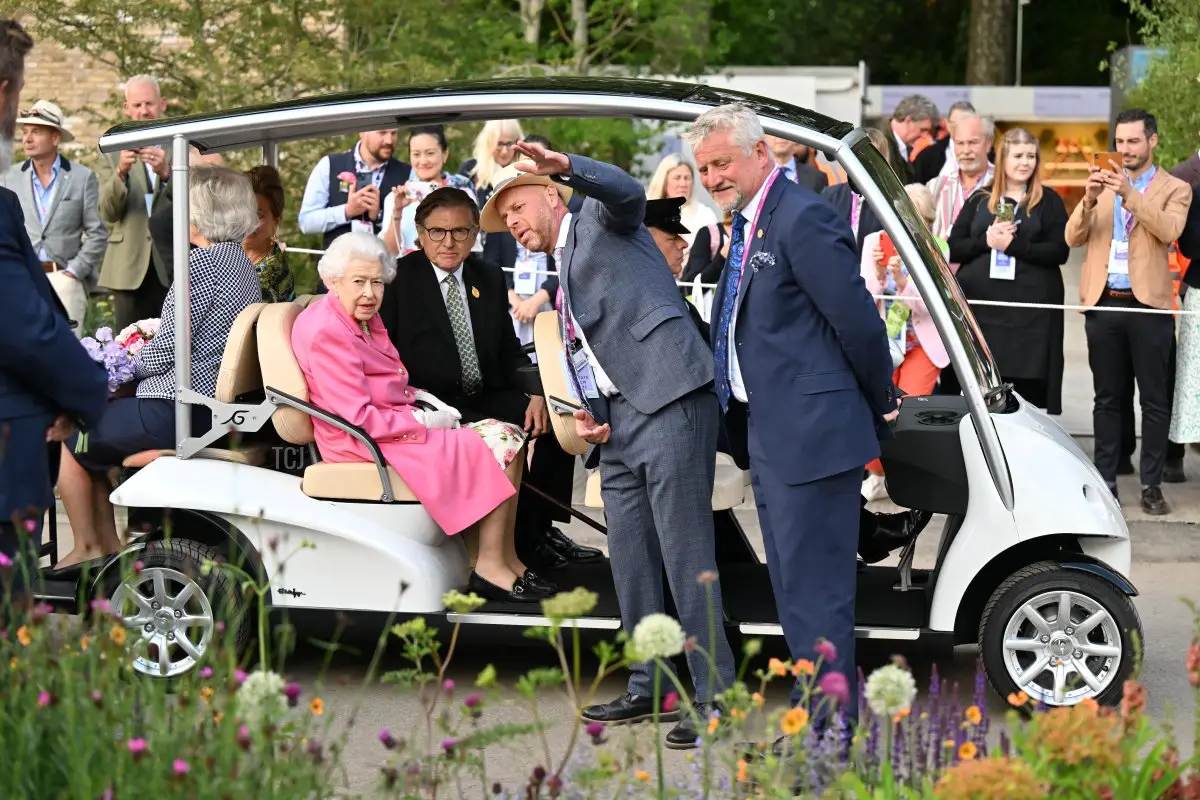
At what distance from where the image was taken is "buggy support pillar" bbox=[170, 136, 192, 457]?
6.40m

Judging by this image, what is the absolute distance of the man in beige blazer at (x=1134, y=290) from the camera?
9695 mm

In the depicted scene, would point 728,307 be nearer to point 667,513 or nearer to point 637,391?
point 637,391

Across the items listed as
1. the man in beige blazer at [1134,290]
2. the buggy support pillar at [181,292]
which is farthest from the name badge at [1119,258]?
the buggy support pillar at [181,292]

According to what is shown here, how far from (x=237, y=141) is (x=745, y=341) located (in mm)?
2283

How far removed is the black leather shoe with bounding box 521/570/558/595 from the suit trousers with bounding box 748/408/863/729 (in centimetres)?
125

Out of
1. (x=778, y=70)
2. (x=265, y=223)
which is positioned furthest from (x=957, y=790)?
(x=778, y=70)

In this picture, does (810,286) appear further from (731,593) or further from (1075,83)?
(1075,83)

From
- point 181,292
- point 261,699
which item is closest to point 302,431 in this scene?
point 181,292

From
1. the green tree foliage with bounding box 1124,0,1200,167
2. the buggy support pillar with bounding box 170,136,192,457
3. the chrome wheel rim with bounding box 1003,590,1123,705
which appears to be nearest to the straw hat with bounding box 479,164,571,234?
the buggy support pillar with bounding box 170,136,192,457

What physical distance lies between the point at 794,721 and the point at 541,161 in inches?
99.6

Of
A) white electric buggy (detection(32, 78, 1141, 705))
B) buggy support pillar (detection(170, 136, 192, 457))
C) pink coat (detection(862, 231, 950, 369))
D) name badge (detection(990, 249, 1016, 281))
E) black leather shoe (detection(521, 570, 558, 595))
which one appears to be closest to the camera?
white electric buggy (detection(32, 78, 1141, 705))

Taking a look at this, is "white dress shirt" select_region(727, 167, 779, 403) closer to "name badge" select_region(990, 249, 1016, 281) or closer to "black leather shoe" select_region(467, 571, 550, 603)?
"black leather shoe" select_region(467, 571, 550, 603)

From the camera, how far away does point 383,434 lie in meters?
6.50

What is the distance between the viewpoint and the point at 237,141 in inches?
267
